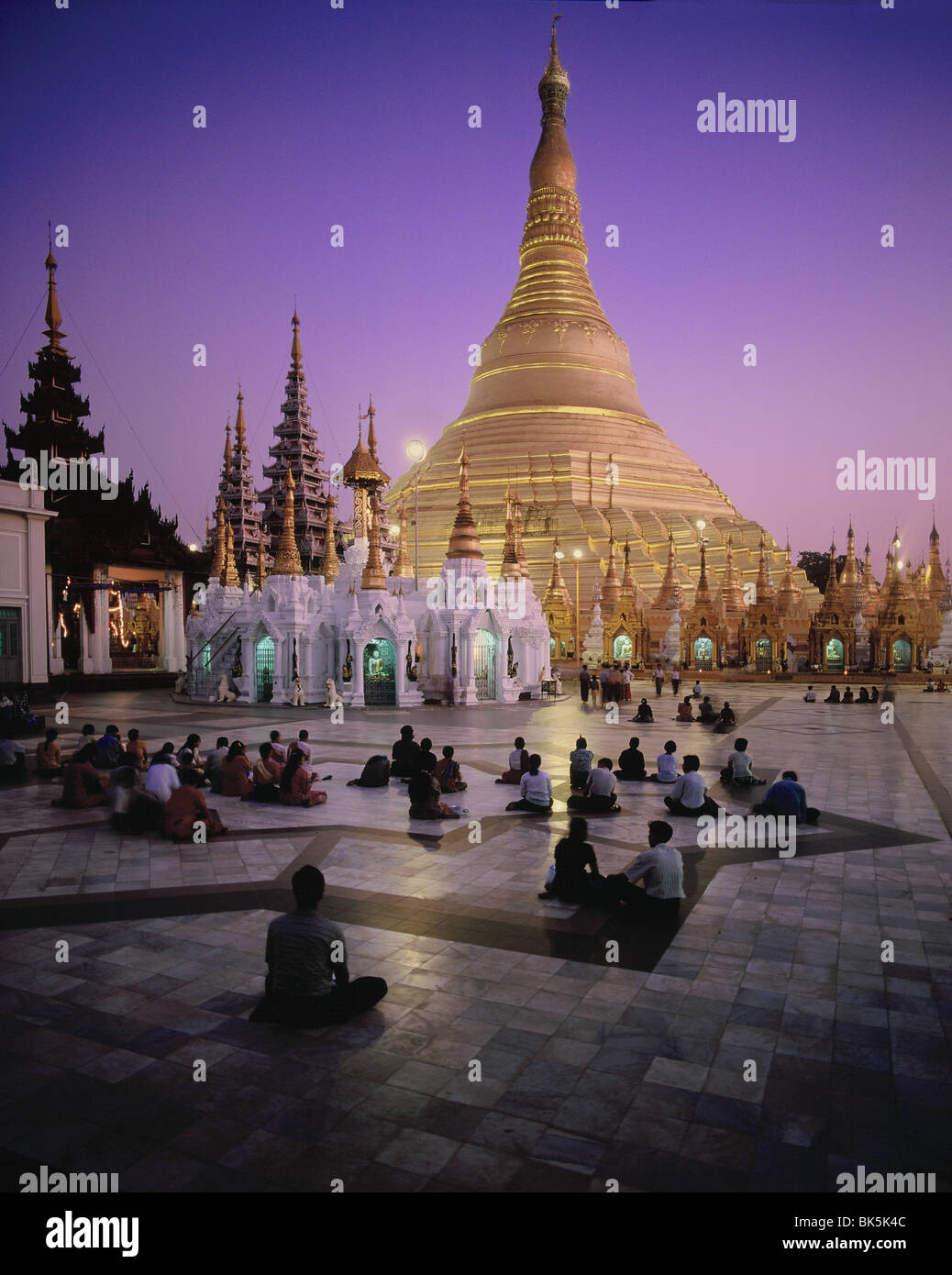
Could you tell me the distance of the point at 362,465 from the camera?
116 feet

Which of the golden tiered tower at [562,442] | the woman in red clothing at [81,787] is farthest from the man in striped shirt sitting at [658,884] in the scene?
the golden tiered tower at [562,442]

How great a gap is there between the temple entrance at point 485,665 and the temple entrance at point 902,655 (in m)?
26.8

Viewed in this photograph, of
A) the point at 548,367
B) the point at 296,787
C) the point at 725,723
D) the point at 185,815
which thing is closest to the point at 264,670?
the point at 725,723

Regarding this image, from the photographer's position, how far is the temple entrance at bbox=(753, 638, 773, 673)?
148 ft

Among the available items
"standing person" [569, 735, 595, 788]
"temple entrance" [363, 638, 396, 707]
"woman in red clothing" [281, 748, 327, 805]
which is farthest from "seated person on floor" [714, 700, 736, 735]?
"woman in red clothing" [281, 748, 327, 805]

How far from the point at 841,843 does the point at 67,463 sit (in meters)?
42.0

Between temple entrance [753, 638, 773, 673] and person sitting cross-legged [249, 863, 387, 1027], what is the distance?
4264cm

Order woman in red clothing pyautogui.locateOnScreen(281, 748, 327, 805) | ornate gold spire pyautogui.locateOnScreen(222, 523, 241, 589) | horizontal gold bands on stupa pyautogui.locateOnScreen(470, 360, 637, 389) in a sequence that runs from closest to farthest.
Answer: woman in red clothing pyautogui.locateOnScreen(281, 748, 327, 805), ornate gold spire pyautogui.locateOnScreen(222, 523, 241, 589), horizontal gold bands on stupa pyautogui.locateOnScreen(470, 360, 637, 389)

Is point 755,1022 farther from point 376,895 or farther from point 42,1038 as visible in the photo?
point 42,1038

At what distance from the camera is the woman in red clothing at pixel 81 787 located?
39.3ft

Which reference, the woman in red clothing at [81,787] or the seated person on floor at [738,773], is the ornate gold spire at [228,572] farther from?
the seated person on floor at [738,773]

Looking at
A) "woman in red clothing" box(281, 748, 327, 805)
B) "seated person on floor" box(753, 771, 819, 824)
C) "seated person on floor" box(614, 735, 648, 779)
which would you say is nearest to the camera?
"seated person on floor" box(753, 771, 819, 824)

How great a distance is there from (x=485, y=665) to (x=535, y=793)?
1875 cm

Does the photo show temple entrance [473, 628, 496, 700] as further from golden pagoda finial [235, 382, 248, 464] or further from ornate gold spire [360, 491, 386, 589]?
golden pagoda finial [235, 382, 248, 464]
